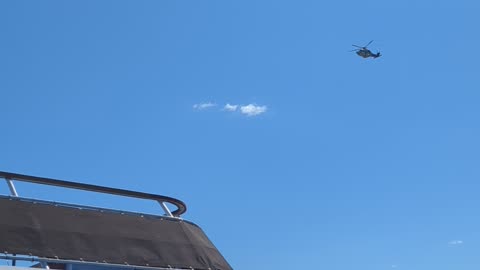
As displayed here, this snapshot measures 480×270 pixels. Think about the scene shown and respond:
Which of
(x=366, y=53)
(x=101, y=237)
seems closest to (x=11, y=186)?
(x=101, y=237)

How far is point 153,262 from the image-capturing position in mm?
12805

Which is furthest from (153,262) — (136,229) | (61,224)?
(61,224)

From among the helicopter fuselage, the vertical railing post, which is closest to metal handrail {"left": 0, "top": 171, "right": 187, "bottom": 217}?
the vertical railing post

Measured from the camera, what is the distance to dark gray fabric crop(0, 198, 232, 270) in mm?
11562

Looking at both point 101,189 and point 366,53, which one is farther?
point 366,53

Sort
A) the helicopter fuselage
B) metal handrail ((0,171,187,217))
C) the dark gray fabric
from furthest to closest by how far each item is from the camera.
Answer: the helicopter fuselage → metal handrail ((0,171,187,217)) → the dark gray fabric

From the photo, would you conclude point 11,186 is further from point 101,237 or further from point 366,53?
point 366,53

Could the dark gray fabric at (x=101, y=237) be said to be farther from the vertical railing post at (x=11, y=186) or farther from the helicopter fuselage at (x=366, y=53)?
the helicopter fuselage at (x=366, y=53)

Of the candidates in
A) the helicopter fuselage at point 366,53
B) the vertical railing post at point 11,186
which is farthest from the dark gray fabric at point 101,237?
the helicopter fuselage at point 366,53

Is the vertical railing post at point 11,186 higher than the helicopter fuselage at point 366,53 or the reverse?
the reverse

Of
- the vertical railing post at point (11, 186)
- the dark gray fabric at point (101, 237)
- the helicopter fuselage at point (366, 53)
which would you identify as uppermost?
the helicopter fuselage at point (366, 53)

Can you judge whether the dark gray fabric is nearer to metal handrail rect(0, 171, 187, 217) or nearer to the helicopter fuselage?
metal handrail rect(0, 171, 187, 217)

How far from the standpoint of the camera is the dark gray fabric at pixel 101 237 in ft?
37.9

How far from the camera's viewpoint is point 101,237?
12539 mm
